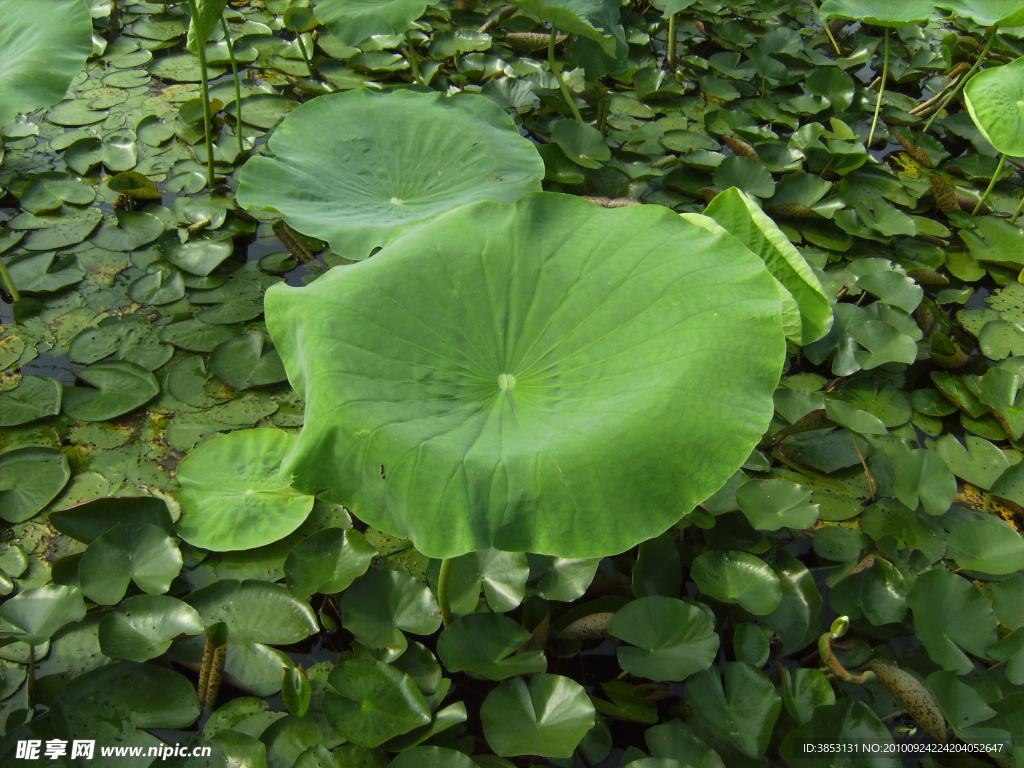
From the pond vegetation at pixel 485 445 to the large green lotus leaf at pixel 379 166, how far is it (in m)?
0.01

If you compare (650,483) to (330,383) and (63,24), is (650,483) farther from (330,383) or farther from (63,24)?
(63,24)

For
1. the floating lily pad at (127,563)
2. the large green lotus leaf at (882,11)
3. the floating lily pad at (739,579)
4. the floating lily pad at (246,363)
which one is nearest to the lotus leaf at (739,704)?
the floating lily pad at (739,579)

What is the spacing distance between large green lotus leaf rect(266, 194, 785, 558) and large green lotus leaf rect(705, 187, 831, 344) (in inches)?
19.6

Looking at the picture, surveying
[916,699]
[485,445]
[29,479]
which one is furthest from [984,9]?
[29,479]

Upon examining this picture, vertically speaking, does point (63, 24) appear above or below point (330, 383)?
above

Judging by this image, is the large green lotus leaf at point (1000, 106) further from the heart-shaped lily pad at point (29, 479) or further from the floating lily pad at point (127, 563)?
the heart-shaped lily pad at point (29, 479)

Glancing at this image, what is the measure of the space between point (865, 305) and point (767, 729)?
1.88 metres

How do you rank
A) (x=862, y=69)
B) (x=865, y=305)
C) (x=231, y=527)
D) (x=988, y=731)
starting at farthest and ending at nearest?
(x=862, y=69) → (x=865, y=305) → (x=231, y=527) → (x=988, y=731)

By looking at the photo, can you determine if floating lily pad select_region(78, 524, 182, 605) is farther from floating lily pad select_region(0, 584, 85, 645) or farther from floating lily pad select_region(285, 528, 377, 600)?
floating lily pad select_region(285, 528, 377, 600)

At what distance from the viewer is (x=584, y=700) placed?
159cm

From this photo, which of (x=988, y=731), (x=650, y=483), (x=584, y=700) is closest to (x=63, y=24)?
(x=650, y=483)

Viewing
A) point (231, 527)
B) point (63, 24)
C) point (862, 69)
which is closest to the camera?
point (231, 527)

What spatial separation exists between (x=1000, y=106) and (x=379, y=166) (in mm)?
2417

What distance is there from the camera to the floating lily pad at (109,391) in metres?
2.29
